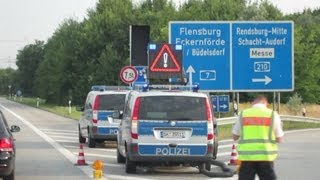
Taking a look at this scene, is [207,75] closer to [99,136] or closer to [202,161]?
[99,136]

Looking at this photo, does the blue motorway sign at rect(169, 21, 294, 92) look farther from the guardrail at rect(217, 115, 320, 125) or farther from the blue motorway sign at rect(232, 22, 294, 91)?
the guardrail at rect(217, 115, 320, 125)

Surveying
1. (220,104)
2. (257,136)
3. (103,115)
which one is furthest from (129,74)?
(257,136)

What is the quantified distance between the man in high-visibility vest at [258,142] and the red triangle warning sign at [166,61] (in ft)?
45.7

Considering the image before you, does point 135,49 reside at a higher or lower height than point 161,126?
higher

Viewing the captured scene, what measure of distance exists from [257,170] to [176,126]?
5.74 metres

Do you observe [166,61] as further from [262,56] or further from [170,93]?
[170,93]

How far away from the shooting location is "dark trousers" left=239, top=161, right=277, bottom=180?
9.48m

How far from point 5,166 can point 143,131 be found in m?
3.33

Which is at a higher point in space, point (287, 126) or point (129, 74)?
point (129, 74)

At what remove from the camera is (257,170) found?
31.4 ft

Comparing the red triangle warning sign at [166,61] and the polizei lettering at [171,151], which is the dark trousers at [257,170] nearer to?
the polizei lettering at [171,151]

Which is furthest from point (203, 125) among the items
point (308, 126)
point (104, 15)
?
point (104, 15)

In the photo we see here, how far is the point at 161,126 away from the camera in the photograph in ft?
49.9

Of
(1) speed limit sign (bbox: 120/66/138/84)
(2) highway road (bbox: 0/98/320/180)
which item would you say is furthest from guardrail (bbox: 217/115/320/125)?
(1) speed limit sign (bbox: 120/66/138/84)
